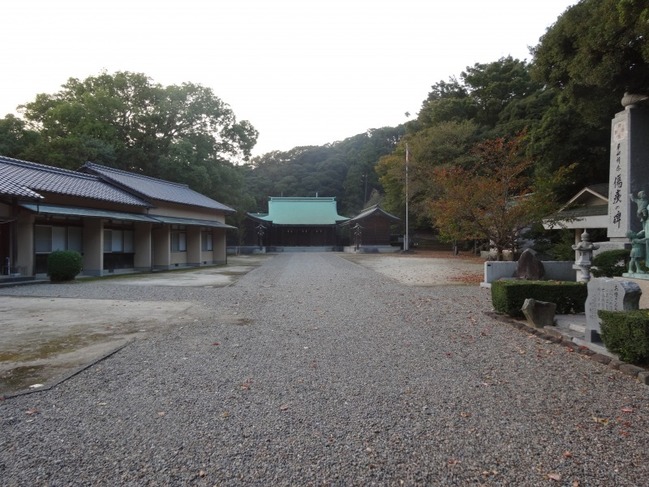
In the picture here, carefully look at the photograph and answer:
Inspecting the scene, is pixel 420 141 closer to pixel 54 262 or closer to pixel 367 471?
pixel 54 262

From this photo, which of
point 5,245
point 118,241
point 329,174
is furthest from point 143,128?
point 329,174

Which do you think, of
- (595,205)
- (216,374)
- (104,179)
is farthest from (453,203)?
(104,179)

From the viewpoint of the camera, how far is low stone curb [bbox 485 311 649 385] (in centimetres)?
438

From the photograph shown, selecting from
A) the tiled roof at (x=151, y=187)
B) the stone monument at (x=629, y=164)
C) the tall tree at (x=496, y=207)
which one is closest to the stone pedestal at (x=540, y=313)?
the stone monument at (x=629, y=164)

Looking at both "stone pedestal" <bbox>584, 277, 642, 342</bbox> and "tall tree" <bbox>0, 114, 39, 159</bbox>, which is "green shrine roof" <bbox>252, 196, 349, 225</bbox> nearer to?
"tall tree" <bbox>0, 114, 39, 159</bbox>

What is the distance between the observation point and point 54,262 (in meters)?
13.8

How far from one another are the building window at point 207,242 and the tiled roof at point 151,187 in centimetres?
172

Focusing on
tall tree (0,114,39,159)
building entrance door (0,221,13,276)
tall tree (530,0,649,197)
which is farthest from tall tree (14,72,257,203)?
tall tree (530,0,649,197)

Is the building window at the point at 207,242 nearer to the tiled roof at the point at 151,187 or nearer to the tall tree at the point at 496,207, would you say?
the tiled roof at the point at 151,187

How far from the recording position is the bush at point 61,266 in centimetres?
1374

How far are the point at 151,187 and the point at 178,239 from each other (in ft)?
9.70

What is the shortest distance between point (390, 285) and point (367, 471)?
10887mm

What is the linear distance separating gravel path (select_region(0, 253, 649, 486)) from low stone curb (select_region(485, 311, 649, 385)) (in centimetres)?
13

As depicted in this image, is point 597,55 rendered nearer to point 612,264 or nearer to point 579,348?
point 612,264
